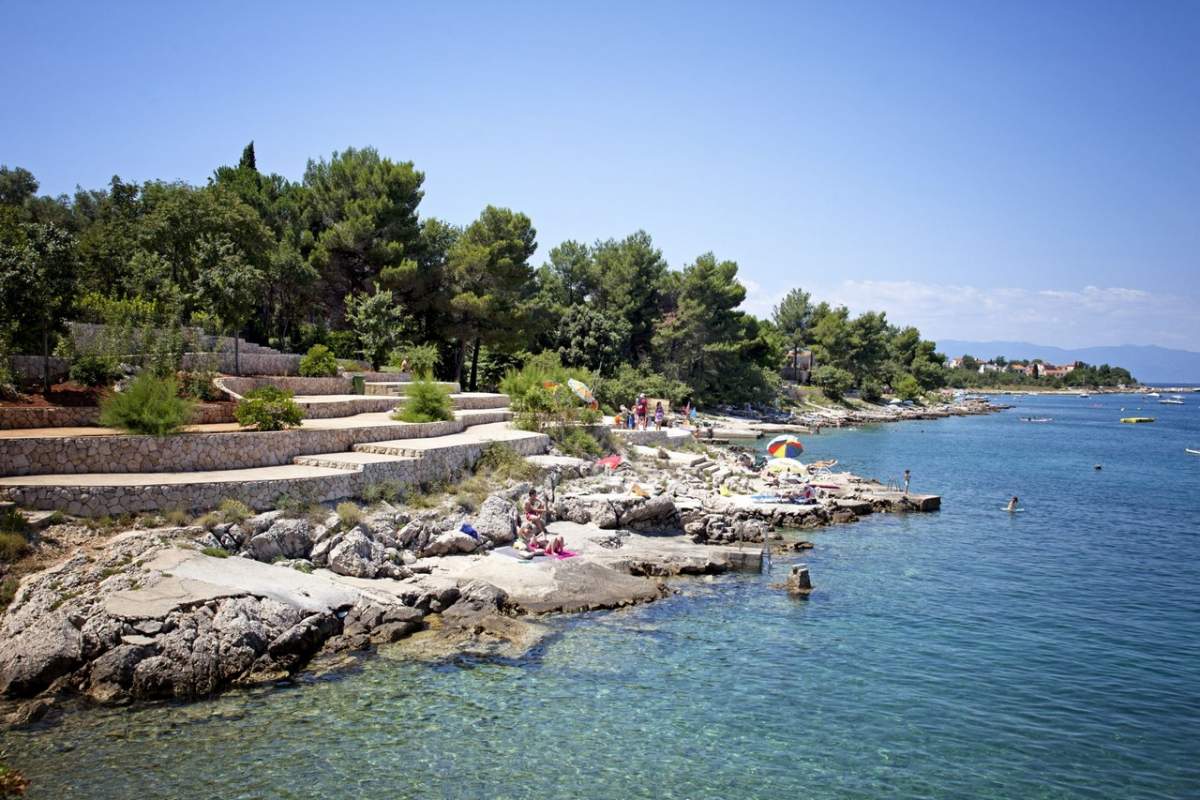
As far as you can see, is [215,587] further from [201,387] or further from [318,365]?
[318,365]

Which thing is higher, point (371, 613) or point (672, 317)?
point (672, 317)

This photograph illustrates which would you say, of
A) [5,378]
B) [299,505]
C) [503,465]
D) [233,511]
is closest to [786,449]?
[503,465]

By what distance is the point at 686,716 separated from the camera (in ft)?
43.8

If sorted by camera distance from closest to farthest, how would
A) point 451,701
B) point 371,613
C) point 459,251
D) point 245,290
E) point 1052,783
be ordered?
1. point 1052,783
2. point 451,701
3. point 371,613
4. point 245,290
5. point 459,251

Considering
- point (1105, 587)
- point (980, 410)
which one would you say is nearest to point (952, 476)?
point (1105, 587)

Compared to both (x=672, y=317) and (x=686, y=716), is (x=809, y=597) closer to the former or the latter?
(x=686, y=716)

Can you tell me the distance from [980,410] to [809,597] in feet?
363

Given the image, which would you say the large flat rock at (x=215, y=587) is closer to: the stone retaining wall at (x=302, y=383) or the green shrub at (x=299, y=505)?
the green shrub at (x=299, y=505)

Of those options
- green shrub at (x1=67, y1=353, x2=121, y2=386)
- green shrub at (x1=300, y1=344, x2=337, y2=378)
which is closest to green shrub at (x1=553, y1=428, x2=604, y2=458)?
green shrub at (x1=300, y1=344, x2=337, y2=378)

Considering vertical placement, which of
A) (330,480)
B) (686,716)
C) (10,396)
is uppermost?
(10,396)

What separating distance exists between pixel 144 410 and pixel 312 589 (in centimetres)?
703

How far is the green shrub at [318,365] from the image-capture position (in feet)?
105

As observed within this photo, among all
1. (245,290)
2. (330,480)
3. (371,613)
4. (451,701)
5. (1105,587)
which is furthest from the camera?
(245,290)

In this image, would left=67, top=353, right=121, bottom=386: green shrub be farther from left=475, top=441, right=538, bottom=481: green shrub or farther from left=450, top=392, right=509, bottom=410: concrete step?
left=450, top=392, right=509, bottom=410: concrete step
